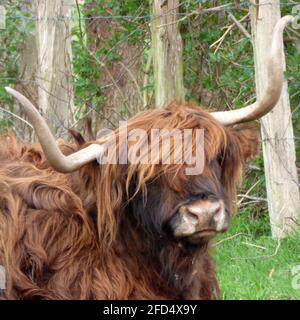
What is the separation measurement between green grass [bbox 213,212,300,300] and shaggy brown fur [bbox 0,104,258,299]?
782mm

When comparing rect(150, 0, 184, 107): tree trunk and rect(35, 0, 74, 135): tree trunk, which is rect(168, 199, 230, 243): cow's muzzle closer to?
rect(150, 0, 184, 107): tree trunk

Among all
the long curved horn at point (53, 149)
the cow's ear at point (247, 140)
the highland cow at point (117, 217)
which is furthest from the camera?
the cow's ear at point (247, 140)

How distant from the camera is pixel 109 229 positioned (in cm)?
520

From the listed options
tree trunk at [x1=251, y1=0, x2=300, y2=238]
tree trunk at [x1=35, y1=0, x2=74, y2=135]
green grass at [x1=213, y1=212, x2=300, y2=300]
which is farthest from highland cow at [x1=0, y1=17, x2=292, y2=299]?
tree trunk at [x1=35, y1=0, x2=74, y2=135]

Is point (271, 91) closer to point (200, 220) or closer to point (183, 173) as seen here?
point (183, 173)

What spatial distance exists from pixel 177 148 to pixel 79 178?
0.66 meters

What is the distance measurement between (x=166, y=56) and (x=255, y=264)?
1.86 meters

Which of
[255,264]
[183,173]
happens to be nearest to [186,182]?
[183,173]

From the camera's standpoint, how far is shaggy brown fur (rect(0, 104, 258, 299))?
5156 mm

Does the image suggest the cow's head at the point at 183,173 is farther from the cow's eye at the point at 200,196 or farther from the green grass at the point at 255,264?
the green grass at the point at 255,264

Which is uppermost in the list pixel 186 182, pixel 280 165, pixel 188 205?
pixel 280 165

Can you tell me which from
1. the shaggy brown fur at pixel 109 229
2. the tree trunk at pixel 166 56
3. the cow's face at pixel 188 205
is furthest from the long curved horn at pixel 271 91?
the tree trunk at pixel 166 56

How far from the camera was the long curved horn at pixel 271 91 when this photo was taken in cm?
514
